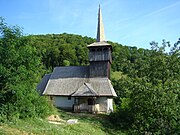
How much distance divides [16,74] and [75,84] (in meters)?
17.0

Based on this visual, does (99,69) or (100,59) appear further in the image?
(100,59)

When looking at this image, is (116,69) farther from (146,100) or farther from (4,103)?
(4,103)

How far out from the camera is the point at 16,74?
13.6 meters

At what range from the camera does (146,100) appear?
17.6m

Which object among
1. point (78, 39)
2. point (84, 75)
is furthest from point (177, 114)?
point (78, 39)

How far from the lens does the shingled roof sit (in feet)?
92.3

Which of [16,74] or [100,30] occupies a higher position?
[100,30]

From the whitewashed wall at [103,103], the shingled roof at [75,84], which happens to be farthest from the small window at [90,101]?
the shingled roof at [75,84]

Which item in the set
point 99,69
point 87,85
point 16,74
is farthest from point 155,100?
point 99,69

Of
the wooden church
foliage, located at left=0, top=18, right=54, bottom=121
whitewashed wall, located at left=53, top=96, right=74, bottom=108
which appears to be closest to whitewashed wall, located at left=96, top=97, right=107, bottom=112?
the wooden church

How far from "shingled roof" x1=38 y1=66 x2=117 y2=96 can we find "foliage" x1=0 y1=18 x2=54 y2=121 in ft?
44.6

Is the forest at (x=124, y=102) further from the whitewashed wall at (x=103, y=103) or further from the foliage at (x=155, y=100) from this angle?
the whitewashed wall at (x=103, y=103)

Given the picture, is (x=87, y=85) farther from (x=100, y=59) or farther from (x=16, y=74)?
(x=16, y=74)

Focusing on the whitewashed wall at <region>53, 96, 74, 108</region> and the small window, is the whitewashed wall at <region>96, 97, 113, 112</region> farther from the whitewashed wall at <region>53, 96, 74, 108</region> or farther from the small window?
the whitewashed wall at <region>53, 96, 74, 108</region>
